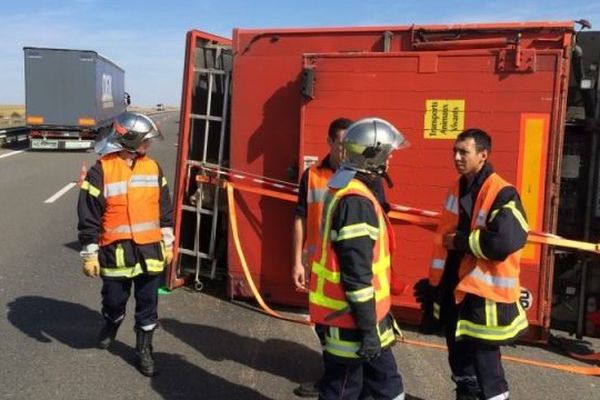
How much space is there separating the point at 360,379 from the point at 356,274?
2.07ft

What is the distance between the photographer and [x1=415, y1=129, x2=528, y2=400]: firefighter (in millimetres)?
3539

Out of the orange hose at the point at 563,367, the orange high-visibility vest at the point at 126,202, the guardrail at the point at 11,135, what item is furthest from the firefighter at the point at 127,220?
the guardrail at the point at 11,135

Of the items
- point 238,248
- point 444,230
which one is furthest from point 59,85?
point 444,230

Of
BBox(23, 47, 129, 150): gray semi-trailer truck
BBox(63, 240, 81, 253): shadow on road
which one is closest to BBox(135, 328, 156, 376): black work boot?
BBox(63, 240, 81, 253): shadow on road

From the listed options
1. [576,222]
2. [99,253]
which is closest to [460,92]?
[576,222]

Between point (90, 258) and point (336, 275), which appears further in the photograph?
point (90, 258)

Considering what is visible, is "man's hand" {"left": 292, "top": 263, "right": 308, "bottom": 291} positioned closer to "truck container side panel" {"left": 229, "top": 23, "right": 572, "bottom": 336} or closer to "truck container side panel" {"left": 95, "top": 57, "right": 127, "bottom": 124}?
"truck container side panel" {"left": 229, "top": 23, "right": 572, "bottom": 336}

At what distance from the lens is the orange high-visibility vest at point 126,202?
4656mm

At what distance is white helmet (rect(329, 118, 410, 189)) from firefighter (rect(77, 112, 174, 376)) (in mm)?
2012

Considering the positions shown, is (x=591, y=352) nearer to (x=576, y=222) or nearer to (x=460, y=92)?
(x=576, y=222)

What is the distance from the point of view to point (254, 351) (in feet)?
16.9

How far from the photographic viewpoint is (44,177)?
617 inches

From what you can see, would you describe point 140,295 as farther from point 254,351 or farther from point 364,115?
point 364,115

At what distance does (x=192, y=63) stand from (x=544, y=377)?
13.2 ft
